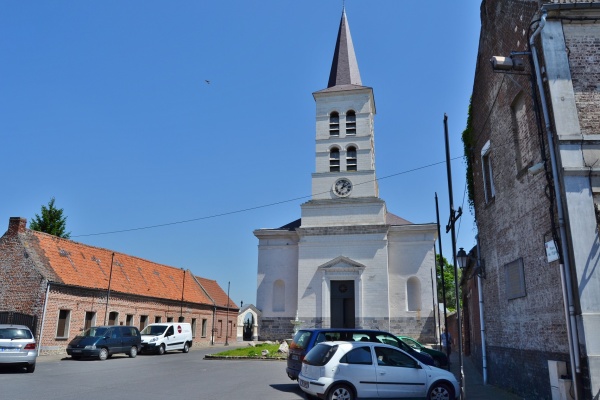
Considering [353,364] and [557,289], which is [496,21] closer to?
[557,289]

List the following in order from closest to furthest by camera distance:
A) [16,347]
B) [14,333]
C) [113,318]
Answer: [16,347], [14,333], [113,318]

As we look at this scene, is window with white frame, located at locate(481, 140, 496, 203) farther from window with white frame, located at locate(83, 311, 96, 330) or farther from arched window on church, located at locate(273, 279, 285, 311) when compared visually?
arched window on church, located at locate(273, 279, 285, 311)

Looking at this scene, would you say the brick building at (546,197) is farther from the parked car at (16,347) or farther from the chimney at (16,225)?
the chimney at (16,225)

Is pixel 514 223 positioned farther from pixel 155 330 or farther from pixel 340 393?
pixel 155 330

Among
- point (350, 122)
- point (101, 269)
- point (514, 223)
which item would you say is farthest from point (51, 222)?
point (514, 223)

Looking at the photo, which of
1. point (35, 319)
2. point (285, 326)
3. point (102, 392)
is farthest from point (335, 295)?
point (102, 392)

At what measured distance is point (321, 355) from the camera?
36.1 feet

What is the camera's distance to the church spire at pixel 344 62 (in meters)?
42.4

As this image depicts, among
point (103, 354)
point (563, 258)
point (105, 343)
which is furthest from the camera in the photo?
point (105, 343)

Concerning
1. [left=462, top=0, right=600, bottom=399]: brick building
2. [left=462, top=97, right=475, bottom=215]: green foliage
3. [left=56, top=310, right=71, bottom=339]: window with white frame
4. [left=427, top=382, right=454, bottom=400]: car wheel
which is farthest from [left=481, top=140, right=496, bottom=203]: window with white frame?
[left=56, top=310, right=71, bottom=339]: window with white frame

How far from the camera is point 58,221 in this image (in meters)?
43.1

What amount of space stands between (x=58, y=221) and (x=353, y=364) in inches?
1561

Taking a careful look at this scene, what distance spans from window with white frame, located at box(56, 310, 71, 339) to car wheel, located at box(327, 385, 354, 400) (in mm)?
20834

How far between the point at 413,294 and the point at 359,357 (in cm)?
2629
